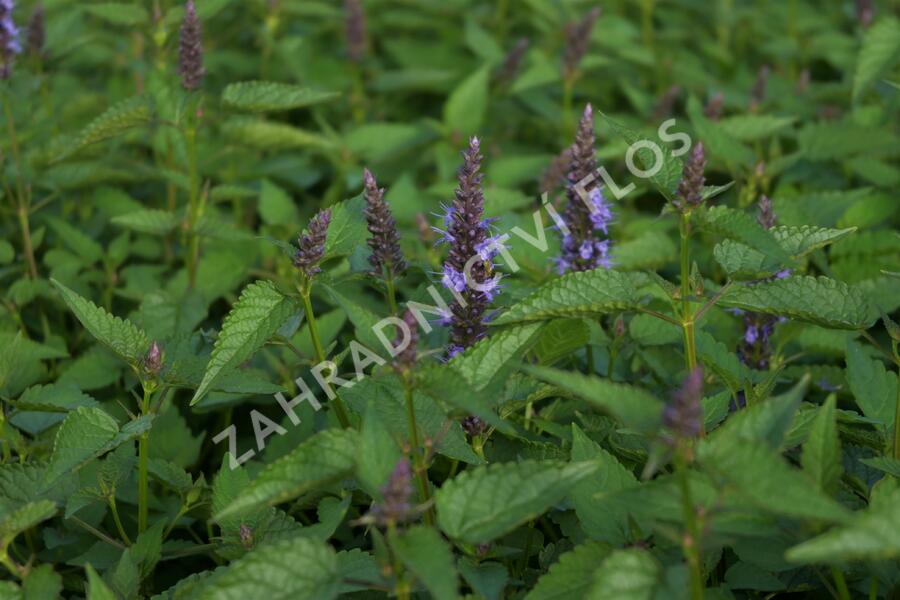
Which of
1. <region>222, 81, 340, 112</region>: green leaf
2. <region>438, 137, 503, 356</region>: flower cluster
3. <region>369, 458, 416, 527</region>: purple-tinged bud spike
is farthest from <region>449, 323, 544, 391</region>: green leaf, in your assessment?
<region>222, 81, 340, 112</region>: green leaf

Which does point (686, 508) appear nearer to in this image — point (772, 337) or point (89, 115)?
point (772, 337)

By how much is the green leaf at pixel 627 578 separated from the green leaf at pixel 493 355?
54 centimetres

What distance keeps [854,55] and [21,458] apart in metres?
4.57

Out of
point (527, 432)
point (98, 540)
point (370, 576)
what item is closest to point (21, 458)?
point (98, 540)

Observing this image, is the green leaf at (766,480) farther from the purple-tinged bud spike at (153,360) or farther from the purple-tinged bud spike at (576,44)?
the purple-tinged bud spike at (576,44)

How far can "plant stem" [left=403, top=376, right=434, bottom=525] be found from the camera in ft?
7.02

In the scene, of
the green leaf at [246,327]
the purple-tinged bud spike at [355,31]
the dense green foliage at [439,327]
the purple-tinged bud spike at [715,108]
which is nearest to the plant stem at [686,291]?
the dense green foliage at [439,327]

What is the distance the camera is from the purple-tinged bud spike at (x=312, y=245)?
2.41m

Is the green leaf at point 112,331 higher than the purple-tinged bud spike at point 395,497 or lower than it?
higher

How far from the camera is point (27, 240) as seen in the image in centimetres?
385

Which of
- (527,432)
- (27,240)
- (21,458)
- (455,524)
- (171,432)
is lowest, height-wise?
(527,432)

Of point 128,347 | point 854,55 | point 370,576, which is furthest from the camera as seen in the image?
point 854,55

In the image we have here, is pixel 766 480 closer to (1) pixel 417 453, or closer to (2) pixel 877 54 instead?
(1) pixel 417 453

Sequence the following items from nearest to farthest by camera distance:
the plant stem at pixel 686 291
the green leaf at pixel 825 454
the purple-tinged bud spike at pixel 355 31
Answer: the green leaf at pixel 825 454 < the plant stem at pixel 686 291 < the purple-tinged bud spike at pixel 355 31
